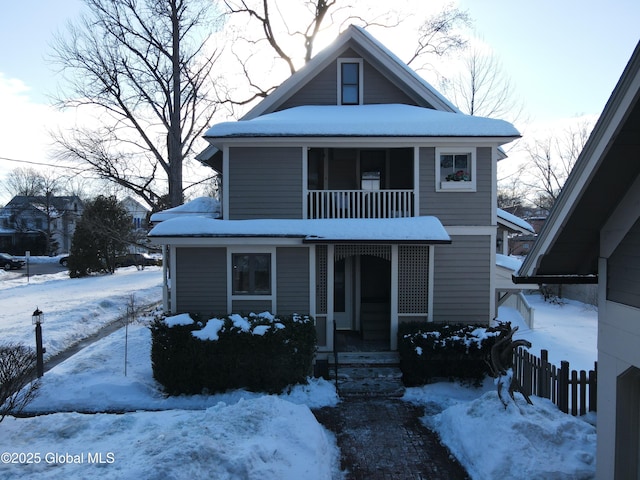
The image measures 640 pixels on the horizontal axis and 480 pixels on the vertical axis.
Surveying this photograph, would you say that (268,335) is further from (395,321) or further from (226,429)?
(395,321)

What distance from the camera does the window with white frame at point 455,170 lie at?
446 inches

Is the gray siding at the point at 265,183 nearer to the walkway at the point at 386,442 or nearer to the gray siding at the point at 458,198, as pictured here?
the gray siding at the point at 458,198

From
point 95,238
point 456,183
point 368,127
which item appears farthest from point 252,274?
point 95,238

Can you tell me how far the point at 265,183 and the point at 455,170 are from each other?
5.09m

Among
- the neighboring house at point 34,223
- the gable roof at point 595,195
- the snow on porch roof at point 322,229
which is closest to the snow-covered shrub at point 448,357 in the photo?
the snow on porch roof at point 322,229

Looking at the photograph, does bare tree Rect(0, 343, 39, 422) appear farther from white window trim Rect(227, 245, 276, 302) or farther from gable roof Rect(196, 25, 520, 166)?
gable roof Rect(196, 25, 520, 166)

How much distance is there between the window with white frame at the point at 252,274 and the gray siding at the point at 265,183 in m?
1.21

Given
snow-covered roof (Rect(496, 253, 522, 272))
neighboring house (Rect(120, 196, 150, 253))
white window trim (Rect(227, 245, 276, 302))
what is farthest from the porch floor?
neighboring house (Rect(120, 196, 150, 253))

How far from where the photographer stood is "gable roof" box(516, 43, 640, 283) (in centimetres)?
325

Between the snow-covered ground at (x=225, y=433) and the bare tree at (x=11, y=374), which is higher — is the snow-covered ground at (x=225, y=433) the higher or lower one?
the lower one

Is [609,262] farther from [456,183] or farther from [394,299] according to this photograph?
[456,183]

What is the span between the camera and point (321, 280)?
1125cm

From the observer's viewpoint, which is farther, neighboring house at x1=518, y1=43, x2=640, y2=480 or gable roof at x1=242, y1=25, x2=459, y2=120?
gable roof at x1=242, y1=25, x2=459, y2=120

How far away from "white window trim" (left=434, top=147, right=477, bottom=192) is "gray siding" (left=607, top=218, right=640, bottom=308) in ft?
23.3
